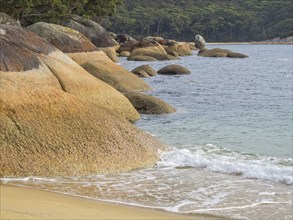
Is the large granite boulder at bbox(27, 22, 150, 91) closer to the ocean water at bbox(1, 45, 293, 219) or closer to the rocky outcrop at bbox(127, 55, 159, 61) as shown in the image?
the ocean water at bbox(1, 45, 293, 219)

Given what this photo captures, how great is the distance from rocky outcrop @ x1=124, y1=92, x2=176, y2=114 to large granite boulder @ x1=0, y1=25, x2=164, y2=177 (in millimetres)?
5260

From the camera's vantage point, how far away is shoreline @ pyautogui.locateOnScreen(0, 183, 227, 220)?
5961mm

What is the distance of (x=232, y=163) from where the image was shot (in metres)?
9.88

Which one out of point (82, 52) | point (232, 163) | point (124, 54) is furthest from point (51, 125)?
point (124, 54)

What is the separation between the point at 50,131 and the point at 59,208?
2841 millimetres

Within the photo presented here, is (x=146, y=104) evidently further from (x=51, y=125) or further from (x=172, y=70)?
(x=172, y=70)

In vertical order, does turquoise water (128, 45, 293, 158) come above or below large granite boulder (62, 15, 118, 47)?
below

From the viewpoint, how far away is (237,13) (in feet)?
437

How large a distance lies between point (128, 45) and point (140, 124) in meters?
43.1

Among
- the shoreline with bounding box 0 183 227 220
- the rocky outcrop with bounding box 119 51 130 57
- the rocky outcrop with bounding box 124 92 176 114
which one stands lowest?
the rocky outcrop with bounding box 119 51 130 57

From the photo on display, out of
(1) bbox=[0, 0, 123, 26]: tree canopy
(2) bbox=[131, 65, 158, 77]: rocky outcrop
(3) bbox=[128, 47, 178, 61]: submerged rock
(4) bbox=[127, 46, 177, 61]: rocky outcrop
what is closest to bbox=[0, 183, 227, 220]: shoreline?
(2) bbox=[131, 65, 158, 77]: rocky outcrop

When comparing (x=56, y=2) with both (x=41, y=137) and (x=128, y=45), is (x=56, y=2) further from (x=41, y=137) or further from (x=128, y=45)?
(x=41, y=137)

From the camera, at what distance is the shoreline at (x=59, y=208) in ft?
19.6

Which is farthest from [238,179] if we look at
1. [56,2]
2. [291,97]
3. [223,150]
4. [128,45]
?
[128,45]
